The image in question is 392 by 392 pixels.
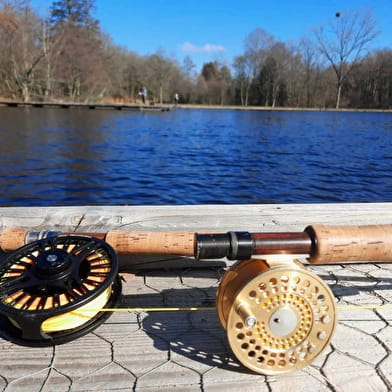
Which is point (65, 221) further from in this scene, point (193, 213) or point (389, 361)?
point (389, 361)

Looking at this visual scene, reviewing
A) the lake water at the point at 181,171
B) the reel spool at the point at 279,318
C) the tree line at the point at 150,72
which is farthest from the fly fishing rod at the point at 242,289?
the tree line at the point at 150,72

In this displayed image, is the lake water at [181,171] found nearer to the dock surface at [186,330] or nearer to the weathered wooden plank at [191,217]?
the weathered wooden plank at [191,217]

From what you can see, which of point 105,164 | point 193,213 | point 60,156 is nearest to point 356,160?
point 105,164

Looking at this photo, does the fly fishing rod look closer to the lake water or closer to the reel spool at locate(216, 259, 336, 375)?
the reel spool at locate(216, 259, 336, 375)

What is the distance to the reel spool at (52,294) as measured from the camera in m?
1.77

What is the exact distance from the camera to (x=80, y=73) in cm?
5003

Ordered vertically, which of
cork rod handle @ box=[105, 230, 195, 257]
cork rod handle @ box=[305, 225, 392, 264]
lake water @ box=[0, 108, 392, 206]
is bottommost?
lake water @ box=[0, 108, 392, 206]

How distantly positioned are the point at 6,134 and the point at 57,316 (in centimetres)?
1647

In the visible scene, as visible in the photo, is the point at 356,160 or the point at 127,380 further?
the point at 356,160

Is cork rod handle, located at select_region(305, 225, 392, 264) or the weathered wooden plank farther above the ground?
cork rod handle, located at select_region(305, 225, 392, 264)

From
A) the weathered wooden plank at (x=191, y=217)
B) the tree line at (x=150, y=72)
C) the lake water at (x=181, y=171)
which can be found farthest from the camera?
the tree line at (x=150, y=72)

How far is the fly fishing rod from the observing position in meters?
1.58

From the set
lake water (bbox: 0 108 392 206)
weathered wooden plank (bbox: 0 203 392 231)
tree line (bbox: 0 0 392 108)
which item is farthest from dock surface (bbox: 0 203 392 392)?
tree line (bbox: 0 0 392 108)

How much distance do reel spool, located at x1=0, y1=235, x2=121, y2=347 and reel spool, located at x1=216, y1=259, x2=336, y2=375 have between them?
74 centimetres
